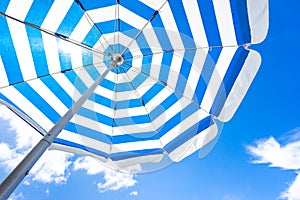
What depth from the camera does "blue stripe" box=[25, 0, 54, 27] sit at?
235cm

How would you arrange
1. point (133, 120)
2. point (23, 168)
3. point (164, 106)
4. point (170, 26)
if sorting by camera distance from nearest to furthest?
point (23, 168) → point (170, 26) → point (164, 106) → point (133, 120)

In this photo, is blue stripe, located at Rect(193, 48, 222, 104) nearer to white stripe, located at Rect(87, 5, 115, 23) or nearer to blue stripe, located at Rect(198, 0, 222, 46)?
blue stripe, located at Rect(198, 0, 222, 46)

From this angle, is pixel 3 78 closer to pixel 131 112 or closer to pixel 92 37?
pixel 92 37

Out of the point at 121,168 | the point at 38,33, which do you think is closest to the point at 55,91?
the point at 38,33

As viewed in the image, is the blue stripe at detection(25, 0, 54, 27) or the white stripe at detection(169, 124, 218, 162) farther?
the white stripe at detection(169, 124, 218, 162)

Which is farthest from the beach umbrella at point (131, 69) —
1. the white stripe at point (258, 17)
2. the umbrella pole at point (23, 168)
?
the umbrella pole at point (23, 168)

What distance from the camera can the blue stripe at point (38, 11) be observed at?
2.35 m

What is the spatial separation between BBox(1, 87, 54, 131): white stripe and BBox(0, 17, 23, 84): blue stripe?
123 mm

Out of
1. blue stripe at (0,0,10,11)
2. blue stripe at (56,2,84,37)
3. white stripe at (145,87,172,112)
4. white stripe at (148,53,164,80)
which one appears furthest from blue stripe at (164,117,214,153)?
blue stripe at (0,0,10,11)

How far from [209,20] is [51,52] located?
1714mm

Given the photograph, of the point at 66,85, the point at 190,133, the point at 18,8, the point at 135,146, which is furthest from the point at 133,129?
the point at 18,8

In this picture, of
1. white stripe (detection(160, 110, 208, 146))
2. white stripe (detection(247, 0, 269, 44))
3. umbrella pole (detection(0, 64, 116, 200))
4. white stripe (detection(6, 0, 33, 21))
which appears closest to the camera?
umbrella pole (detection(0, 64, 116, 200))

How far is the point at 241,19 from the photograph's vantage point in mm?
2098

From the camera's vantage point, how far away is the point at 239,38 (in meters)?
2.24
